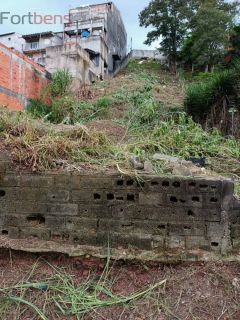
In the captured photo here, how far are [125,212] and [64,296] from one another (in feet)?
3.34

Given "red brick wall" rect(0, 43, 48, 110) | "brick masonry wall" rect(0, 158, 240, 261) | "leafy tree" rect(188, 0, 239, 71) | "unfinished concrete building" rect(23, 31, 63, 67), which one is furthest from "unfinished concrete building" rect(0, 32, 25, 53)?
"brick masonry wall" rect(0, 158, 240, 261)

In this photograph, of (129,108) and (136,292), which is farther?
(129,108)

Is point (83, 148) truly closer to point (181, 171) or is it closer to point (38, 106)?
point (181, 171)

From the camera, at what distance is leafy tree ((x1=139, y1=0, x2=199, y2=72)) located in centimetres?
2141

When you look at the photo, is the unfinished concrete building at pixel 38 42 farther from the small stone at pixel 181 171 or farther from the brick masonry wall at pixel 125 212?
the small stone at pixel 181 171

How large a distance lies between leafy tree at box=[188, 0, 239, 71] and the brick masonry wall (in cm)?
1698

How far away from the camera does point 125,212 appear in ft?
11.1

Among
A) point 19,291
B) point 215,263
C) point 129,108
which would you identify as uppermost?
point 129,108

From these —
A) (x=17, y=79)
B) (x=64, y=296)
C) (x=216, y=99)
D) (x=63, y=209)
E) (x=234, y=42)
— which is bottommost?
(x=64, y=296)

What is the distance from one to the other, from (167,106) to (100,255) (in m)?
6.93

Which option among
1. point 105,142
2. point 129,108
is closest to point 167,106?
point 129,108

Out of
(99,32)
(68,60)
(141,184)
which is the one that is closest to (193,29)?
(99,32)

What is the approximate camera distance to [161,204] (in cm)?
335

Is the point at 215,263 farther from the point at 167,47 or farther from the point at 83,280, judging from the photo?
the point at 167,47
